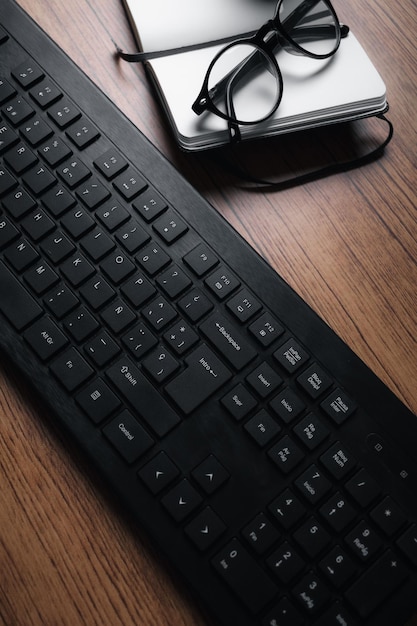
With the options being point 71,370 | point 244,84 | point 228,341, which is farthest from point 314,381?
point 244,84

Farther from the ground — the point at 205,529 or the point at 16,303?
the point at 16,303

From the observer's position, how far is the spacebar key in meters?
0.44

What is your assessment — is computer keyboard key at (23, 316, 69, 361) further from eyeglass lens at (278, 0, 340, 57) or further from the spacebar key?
eyeglass lens at (278, 0, 340, 57)

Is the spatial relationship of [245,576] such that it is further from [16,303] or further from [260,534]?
[16,303]

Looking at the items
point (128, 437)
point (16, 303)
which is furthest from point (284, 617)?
point (16, 303)

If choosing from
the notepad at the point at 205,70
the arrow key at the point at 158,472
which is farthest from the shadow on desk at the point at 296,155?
the arrow key at the point at 158,472

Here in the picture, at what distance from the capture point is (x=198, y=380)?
1.47 ft

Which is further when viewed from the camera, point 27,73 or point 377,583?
point 27,73

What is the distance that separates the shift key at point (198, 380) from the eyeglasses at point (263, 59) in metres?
0.20

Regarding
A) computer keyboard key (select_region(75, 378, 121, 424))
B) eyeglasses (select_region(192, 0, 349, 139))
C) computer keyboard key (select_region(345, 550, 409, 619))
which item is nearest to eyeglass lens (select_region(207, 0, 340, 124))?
eyeglasses (select_region(192, 0, 349, 139))

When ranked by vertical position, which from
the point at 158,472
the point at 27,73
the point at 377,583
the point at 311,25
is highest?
the point at 27,73

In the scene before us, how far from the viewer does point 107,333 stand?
1.50 feet

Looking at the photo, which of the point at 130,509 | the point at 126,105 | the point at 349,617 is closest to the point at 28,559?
the point at 130,509

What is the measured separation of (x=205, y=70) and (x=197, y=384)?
0.96ft
